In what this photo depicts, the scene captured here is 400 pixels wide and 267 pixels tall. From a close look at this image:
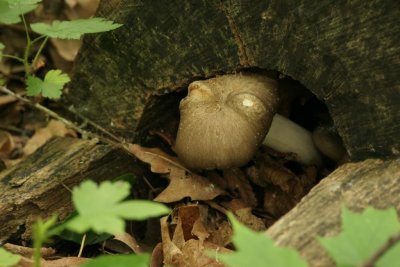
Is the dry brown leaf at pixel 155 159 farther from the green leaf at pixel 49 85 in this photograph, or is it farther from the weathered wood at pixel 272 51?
the green leaf at pixel 49 85

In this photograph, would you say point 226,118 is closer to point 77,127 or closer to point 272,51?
point 272,51

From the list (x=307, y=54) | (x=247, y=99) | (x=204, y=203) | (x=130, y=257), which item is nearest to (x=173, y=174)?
(x=204, y=203)

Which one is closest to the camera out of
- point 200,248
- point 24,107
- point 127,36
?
point 200,248

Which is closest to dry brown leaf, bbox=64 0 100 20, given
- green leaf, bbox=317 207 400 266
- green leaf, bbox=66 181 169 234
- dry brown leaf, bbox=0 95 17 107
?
dry brown leaf, bbox=0 95 17 107

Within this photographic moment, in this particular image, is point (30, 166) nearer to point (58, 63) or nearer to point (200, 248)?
point (200, 248)

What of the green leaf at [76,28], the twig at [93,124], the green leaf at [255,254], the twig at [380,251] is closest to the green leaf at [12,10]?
the green leaf at [76,28]

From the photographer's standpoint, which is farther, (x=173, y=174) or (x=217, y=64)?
(x=173, y=174)

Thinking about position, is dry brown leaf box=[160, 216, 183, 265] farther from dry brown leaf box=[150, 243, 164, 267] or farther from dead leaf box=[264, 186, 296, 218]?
dead leaf box=[264, 186, 296, 218]
